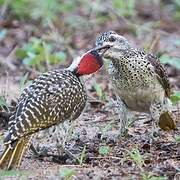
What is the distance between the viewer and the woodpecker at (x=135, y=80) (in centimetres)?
702

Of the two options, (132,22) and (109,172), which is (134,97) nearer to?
(109,172)

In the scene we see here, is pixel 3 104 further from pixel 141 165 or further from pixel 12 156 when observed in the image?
pixel 141 165

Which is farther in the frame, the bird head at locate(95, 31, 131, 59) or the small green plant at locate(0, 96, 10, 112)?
the small green plant at locate(0, 96, 10, 112)

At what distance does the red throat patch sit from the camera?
671cm

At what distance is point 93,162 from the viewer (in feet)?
20.8

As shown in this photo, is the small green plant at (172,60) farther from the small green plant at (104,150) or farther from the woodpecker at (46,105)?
the small green plant at (104,150)

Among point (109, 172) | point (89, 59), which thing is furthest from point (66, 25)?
point (109, 172)

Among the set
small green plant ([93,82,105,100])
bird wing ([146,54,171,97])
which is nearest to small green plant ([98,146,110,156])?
bird wing ([146,54,171,97])

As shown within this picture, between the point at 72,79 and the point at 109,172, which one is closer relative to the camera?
the point at 109,172

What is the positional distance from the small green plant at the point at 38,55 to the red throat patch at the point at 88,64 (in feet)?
9.47

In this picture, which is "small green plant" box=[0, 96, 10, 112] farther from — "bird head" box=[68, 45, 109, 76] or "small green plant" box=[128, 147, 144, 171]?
"small green plant" box=[128, 147, 144, 171]

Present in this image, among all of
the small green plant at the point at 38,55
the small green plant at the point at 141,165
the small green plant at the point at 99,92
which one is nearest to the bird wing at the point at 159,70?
the small green plant at the point at 141,165

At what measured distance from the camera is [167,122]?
24.2ft

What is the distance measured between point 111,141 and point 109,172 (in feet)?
4.07
